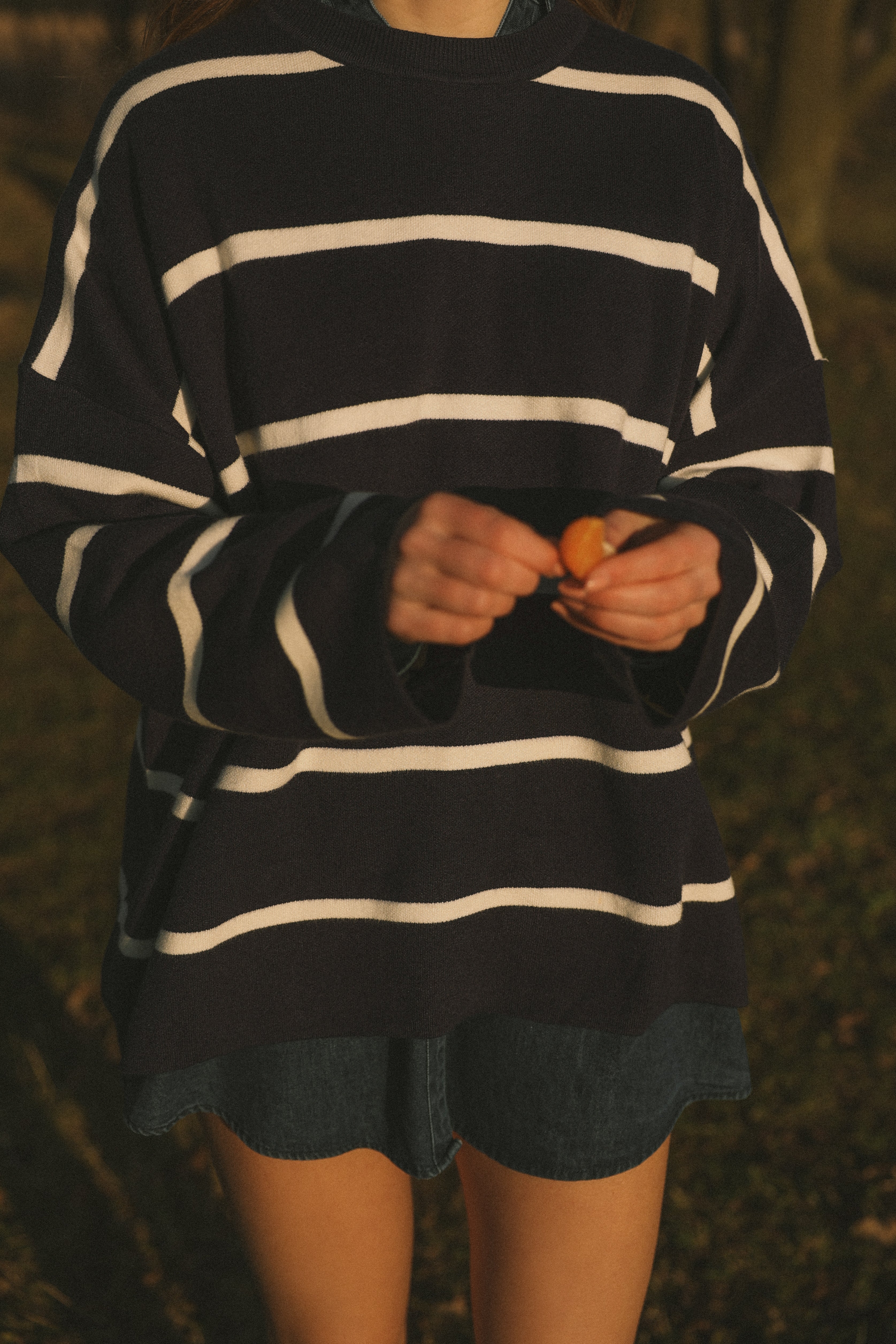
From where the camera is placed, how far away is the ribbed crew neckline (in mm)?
1349

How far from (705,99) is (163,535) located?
32.8 inches

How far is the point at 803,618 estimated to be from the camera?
→ 144 centimetres

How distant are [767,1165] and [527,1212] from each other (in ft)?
5.93

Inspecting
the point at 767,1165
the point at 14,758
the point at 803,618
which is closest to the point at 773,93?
the point at 14,758

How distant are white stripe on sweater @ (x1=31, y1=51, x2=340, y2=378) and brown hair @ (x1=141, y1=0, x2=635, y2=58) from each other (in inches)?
3.5

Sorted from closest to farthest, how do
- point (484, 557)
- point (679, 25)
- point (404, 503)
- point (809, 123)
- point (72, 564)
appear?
point (484, 557) < point (404, 503) < point (72, 564) < point (679, 25) < point (809, 123)

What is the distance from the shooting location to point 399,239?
134 centimetres

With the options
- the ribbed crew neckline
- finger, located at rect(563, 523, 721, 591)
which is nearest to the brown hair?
the ribbed crew neckline

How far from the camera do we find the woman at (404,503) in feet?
4.32

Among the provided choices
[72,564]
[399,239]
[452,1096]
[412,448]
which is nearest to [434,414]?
[412,448]

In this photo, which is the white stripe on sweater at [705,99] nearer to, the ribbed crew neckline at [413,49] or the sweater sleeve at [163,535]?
the ribbed crew neckline at [413,49]

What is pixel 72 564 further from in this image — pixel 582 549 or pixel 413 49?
pixel 413 49

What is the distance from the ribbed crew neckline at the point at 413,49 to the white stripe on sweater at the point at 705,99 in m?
0.04

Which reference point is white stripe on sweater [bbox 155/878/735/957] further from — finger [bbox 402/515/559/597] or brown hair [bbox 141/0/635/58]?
brown hair [bbox 141/0/635/58]
